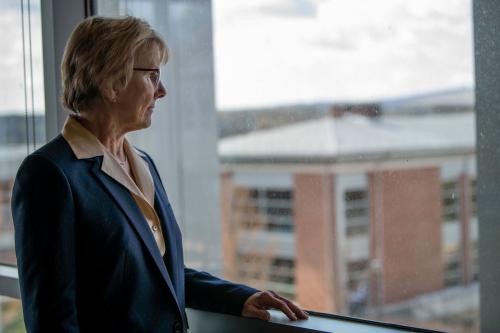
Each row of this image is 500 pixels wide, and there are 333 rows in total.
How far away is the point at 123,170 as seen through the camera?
3.75 ft

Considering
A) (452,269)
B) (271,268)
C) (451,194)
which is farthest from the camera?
(271,268)

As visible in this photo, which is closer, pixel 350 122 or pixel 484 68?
pixel 484 68

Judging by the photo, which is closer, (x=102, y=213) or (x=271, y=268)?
(x=102, y=213)

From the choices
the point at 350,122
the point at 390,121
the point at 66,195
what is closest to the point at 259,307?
the point at 66,195

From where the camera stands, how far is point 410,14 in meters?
7.46

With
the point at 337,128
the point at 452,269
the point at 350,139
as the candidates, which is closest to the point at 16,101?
the point at 350,139

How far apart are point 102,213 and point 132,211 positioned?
61 mm

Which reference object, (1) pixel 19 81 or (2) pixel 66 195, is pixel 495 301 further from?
(1) pixel 19 81

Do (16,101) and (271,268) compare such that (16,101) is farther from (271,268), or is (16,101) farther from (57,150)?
(271,268)

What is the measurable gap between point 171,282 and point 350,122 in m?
11.5

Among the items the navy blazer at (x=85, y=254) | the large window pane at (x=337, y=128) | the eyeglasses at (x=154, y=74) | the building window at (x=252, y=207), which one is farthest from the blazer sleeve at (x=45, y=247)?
the building window at (x=252, y=207)

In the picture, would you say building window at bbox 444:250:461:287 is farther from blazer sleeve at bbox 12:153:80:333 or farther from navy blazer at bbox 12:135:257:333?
blazer sleeve at bbox 12:153:80:333

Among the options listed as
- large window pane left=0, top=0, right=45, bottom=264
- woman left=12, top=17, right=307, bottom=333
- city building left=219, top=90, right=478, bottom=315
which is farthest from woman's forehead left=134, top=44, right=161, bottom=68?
city building left=219, top=90, right=478, bottom=315

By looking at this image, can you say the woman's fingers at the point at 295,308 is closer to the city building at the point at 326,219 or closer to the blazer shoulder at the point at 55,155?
the blazer shoulder at the point at 55,155
